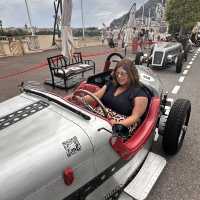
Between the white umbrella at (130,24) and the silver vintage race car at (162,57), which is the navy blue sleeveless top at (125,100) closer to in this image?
the silver vintage race car at (162,57)

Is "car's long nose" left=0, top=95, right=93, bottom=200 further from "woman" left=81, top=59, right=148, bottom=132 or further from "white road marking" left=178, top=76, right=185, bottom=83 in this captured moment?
"white road marking" left=178, top=76, right=185, bottom=83

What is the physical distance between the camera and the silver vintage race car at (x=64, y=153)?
49.6 inches

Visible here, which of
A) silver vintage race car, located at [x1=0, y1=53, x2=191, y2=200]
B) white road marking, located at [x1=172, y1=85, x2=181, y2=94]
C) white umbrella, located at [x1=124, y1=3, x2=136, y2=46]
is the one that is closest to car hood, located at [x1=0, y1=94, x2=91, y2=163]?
silver vintage race car, located at [x1=0, y1=53, x2=191, y2=200]

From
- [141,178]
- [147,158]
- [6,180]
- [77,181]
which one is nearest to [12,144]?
[6,180]

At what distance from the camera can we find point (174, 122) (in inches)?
104

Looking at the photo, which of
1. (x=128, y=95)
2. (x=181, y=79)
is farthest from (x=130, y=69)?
(x=181, y=79)

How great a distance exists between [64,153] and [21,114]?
603 mm

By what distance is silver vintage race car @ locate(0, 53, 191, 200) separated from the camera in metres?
1.26

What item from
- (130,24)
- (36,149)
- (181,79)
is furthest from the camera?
(130,24)

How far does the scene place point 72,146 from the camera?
145 cm

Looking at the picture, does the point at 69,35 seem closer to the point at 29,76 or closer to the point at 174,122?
the point at 29,76

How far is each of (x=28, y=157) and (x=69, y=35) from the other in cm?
554

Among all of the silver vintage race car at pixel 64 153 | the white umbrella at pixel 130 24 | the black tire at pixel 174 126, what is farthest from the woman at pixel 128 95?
the white umbrella at pixel 130 24

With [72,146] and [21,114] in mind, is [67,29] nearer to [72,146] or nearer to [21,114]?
[21,114]
